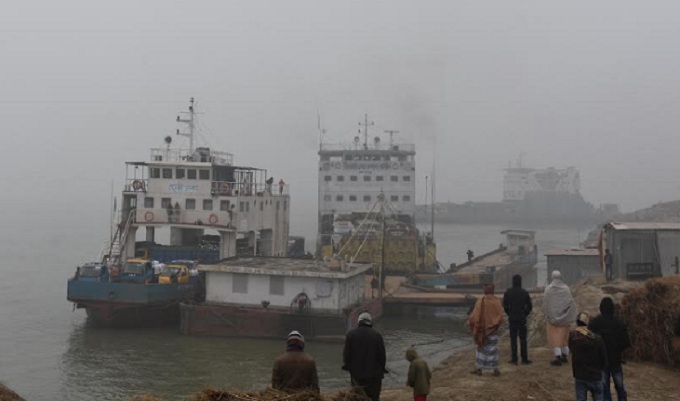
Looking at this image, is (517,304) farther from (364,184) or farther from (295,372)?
(364,184)

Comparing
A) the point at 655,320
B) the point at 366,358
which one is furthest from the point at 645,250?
the point at 366,358

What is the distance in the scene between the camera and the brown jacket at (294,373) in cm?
667

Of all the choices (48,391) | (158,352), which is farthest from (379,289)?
(48,391)

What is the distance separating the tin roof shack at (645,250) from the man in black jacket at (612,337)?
40.4ft

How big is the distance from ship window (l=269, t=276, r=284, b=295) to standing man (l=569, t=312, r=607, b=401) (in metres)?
17.5

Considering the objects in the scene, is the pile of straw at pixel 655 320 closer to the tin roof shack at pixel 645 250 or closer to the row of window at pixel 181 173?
the tin roof shack at pixel 645 250

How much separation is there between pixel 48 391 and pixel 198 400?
1516cm

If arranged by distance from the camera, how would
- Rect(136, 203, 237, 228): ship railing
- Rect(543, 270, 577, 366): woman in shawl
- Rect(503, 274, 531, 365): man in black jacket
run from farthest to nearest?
Rect(136, 203, 237, 228): ship railing < Rect(543, 270, 577, 366): woman in shawl < Rect(503, 274, 531, 365): man in black jacket

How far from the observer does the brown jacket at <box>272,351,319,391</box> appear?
667cm

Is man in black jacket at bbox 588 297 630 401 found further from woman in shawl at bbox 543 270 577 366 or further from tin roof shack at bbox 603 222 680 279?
tin roof shack at bbox 603 222 680 279

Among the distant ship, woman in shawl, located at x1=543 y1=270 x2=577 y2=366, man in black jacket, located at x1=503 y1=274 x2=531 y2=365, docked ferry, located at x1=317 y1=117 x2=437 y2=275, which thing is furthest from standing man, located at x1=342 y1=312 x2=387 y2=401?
the distant ship

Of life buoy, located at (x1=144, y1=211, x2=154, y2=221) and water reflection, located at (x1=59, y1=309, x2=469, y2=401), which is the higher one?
life buoy, located at (x1=144, y1=211, x2=154, y2=221)

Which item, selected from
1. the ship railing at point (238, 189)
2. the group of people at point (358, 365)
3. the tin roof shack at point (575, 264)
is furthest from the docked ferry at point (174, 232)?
the group of people at point (358, 365)

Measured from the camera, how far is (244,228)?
3083 cm
